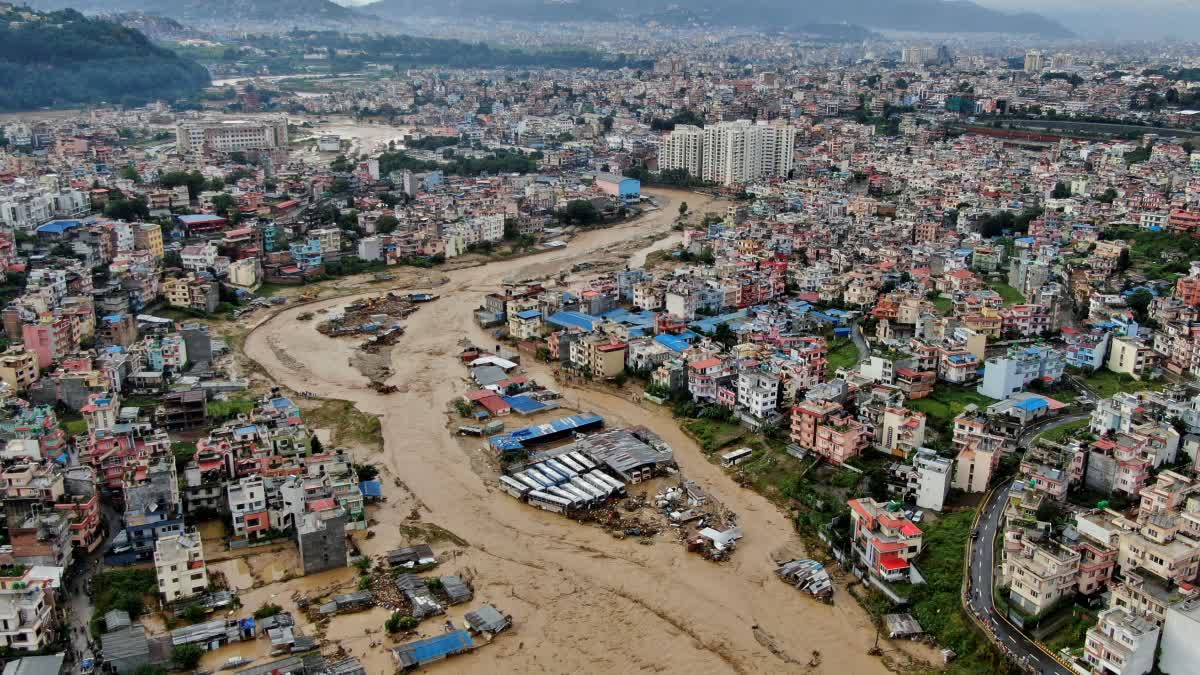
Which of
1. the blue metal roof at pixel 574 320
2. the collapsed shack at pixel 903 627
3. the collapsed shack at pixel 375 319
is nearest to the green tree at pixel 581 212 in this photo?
the collapsed shack at pixel 375 319

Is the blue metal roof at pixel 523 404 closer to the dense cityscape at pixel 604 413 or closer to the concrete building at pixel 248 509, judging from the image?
the dense cityscape at pixel 604 413

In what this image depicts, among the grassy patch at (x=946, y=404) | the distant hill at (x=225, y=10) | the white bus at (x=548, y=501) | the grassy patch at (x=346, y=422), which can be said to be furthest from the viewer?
the distant hill at (x=225, y=10)

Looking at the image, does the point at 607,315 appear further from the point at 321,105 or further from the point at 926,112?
the point at 321,105

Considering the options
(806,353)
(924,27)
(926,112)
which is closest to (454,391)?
(806,353)

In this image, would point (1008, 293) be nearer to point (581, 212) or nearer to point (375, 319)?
point (375, 319)

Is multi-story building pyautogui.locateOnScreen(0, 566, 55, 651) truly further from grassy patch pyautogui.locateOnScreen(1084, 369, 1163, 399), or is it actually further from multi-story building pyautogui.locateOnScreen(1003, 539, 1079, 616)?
grassy patch pyautogui.locateOnScreen(1084, 369, 1163, 399)

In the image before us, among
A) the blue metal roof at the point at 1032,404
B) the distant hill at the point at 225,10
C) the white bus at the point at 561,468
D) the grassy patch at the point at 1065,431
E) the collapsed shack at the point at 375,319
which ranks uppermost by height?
the distant hill at the point at 225,10
